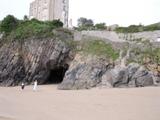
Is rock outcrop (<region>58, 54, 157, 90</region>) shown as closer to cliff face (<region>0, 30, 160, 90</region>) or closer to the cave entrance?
cliff face (<region>0, 30, 160, 90</region>)

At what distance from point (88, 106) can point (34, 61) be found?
16.0 m

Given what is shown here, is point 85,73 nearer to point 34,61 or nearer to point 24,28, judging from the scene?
point 34,61

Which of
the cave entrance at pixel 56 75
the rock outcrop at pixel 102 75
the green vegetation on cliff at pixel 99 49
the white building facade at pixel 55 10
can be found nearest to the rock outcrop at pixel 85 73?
the rock outcrop at pixel 102 75

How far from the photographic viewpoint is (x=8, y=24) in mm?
40125

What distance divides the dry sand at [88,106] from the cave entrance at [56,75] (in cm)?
1088

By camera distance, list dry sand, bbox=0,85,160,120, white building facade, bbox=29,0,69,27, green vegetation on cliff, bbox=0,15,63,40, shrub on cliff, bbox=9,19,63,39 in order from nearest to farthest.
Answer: dry sand, bbox=0,85,160,120 < shrub on cliff, bbox=9,19,63,39 < green vegetation on cliff, bbox=0,15,63,40 < white building facade, bbox=29,0,69,27

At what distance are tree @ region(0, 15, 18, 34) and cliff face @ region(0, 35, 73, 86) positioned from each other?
410cm

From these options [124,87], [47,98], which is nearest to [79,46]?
[124,87]

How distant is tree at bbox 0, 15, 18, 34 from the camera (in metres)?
39.9

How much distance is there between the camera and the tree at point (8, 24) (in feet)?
131


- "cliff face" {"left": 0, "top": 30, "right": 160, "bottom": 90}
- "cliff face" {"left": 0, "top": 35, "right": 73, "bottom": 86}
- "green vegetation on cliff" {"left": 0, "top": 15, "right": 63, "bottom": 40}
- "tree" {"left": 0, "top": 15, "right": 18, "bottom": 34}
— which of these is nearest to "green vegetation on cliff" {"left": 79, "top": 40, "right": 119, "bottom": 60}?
"cliff face" {"left": 0, "top": 30, "right": 160, "bottom": 90}

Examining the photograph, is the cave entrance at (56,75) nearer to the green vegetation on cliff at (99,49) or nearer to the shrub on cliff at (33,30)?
the green vegetation on cliff at (99,49)

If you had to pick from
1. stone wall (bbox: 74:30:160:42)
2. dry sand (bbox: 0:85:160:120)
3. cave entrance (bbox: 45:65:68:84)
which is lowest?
dry sand (bbox: 0:85:160:120)

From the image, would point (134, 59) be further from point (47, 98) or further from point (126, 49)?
point (47, 98)
